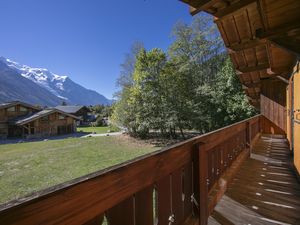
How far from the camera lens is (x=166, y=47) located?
19.0 metres

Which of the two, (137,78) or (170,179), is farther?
(137,78)

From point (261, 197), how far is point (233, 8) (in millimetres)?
2401

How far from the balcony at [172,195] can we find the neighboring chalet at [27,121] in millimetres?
23958

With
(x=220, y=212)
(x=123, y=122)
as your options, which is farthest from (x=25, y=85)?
(x=220, y=212)

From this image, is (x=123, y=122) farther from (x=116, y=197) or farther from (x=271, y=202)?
(x=116, y=197)

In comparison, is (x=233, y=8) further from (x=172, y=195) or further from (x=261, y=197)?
(x=261, y=197)

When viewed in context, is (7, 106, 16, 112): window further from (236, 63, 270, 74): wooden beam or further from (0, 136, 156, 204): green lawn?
(236, 63, 270, 74): wooden beam

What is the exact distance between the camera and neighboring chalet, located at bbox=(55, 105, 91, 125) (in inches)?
1404

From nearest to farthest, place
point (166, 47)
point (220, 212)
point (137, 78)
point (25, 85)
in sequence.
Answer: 1. point (220, 212)
2. point (137, 78)
3. point (166, 47)
4. point (25, 85)

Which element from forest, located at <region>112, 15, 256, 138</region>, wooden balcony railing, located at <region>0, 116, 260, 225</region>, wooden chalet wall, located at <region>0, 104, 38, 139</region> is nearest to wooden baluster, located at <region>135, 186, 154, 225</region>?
wooden balcony railing, located at <region>0, 116, 260, 225</region>

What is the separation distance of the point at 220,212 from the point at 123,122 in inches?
610

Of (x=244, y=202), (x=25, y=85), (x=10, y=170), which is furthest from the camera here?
(x=25, y=85)

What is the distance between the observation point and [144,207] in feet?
3.26

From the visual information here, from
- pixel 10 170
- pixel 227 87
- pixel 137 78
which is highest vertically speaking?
pixel 137 78
